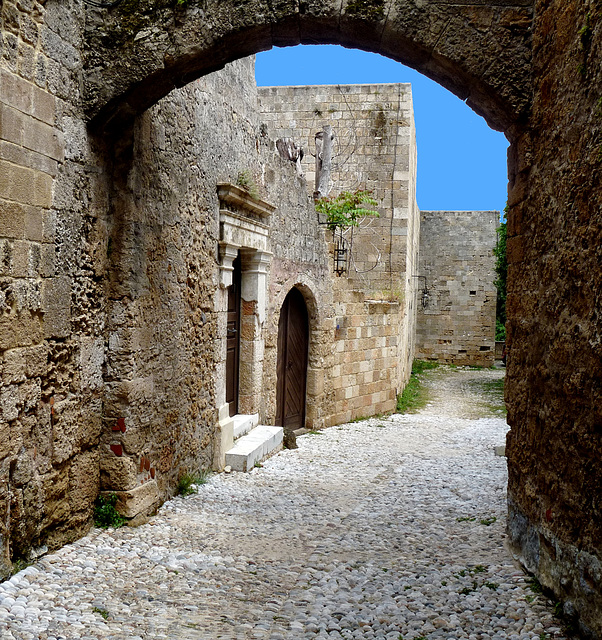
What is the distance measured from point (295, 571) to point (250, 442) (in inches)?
110

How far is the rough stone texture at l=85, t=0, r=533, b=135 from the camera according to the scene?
3193mm

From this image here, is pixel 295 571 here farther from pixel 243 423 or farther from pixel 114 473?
pixel 243 423

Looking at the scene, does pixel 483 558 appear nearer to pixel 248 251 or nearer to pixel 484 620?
pixel 484 620

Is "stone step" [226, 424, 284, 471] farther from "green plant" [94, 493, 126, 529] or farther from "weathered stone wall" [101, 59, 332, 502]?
"green plant" [94, 493, 126, 529]

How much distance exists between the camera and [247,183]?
6.12 metres

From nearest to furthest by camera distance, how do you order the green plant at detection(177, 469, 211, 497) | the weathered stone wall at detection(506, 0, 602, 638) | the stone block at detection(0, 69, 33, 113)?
the weathered stone wall at detection(506, 0, 602, 638) < the stone block at detection(0, 69, 33, 113) < the green plant at detection(177, 469, 211, 497)

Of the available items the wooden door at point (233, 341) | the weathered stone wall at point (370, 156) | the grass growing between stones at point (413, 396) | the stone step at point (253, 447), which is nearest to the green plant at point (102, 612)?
the stone step at point (253, 447)

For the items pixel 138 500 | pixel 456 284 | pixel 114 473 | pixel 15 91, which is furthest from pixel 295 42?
pixel 456 284

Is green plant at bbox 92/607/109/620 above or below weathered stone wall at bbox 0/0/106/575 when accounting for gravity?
below

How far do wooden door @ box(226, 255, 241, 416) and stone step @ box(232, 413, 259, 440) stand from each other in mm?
127

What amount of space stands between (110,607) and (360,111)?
11.0 m

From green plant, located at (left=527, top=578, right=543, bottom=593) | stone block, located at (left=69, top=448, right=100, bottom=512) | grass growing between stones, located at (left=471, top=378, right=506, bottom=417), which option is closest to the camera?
green plant, located at (left=527, top=578, right=543, bottom=593)

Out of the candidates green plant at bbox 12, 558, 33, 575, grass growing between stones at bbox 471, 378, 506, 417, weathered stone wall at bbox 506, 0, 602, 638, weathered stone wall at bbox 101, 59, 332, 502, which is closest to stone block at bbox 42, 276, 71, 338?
weathered stone wall at bbox 101, 59, 332, 502

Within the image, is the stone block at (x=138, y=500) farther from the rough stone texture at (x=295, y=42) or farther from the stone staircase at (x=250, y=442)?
the stone staircase at (x=250, y=442)
